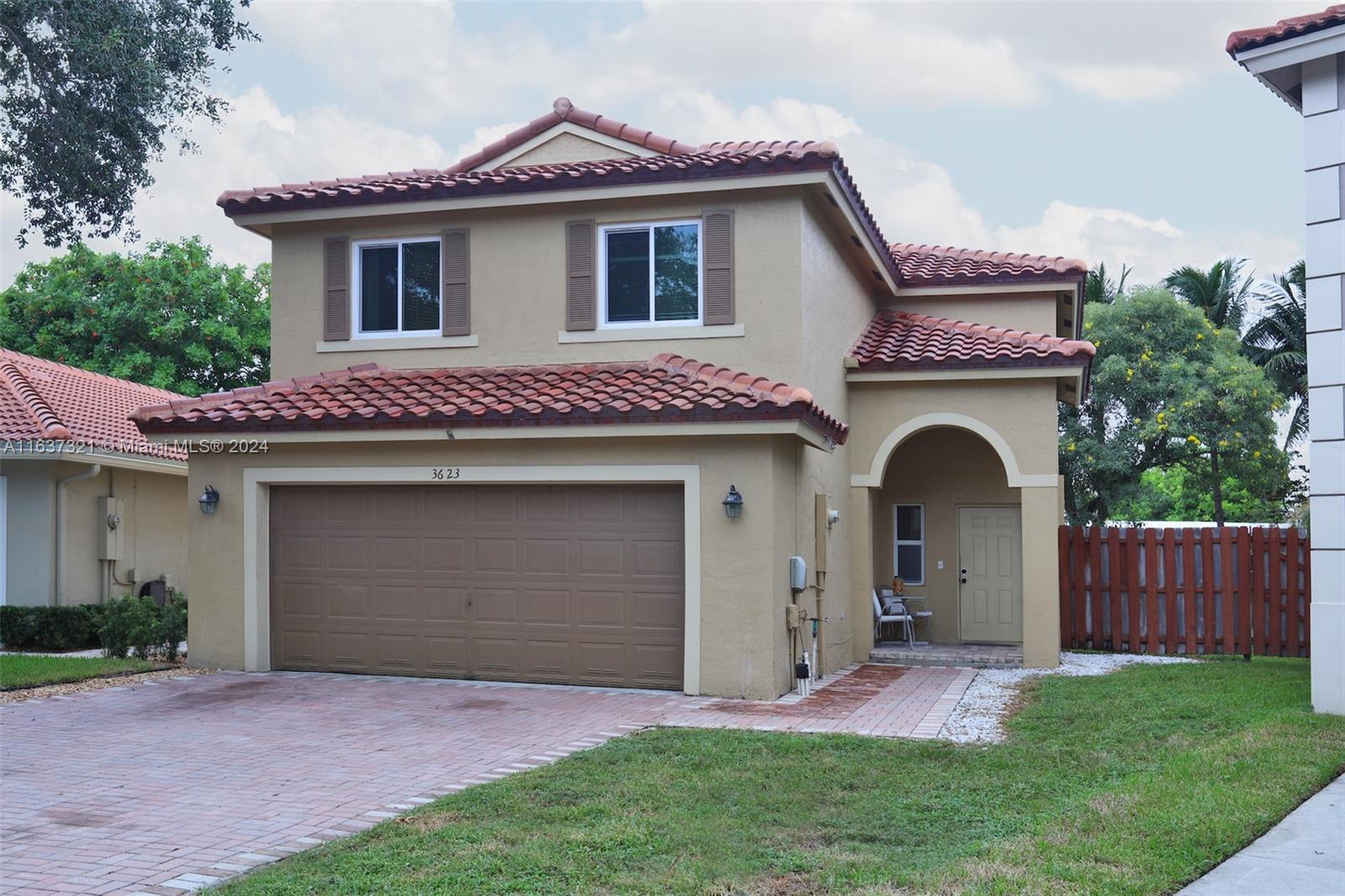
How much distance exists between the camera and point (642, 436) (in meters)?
13.3

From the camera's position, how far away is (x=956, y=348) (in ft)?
53.9

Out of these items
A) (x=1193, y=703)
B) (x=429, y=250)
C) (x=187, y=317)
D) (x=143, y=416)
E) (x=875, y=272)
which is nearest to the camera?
(x=1193, y=703)

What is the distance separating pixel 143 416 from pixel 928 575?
451 inches

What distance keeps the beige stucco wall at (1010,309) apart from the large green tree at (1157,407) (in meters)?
10.4

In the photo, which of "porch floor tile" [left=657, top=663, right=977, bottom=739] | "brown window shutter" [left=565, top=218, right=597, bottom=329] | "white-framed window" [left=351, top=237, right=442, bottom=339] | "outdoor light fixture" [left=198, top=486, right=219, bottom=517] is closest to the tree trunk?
"porch floor tile" [left=657, top=663, right=977, bottom=739]

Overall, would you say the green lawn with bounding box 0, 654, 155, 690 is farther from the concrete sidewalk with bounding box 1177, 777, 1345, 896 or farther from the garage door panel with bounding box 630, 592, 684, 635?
the concrete sidewalk with bounding box 1177, 777, 1345, 896

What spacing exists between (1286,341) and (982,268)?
22980mm

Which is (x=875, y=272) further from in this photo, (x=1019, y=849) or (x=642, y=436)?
(x=1019, y=849)

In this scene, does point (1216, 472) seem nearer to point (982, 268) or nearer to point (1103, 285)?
point (1103, 285)

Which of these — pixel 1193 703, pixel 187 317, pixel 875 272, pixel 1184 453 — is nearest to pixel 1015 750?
pixel 1193 703

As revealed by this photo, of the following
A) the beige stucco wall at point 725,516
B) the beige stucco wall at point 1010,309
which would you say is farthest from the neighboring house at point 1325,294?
the beige stucco wall at point 1010,309

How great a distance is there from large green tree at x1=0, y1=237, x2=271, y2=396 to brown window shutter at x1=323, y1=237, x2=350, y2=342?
19602 millimetres

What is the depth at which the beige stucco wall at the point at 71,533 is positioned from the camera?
61.2ft

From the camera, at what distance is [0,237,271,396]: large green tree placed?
1341 inches
